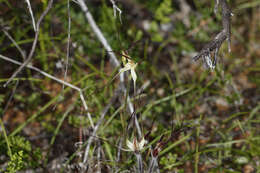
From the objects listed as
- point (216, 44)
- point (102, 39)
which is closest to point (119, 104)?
point (102, 39)

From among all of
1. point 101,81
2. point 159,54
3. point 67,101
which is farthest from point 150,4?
point 67,101

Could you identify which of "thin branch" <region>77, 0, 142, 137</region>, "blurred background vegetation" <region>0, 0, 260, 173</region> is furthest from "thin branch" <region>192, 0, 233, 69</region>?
"thin branch" <region>77, 0, 142, 137</region>

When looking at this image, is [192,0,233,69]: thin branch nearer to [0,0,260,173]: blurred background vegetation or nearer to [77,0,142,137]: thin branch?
[0,0,260,173]: blurred background vegetation

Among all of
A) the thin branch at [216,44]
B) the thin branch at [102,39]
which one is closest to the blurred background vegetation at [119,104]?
the thin branch at [102,39]

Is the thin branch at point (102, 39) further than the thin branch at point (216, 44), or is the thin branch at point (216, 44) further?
the thin branch at point (102, 39)

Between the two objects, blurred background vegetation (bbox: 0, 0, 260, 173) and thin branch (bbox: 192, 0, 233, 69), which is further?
blurred background vegetation (bbox: 0, 0, 260, 173)

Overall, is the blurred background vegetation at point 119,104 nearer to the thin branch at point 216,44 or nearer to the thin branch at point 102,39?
the thin branch at point 102,39

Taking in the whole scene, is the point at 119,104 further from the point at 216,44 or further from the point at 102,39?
the point at 216,44

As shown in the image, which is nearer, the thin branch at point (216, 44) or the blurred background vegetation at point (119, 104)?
the thin branch at point (216, 44)
